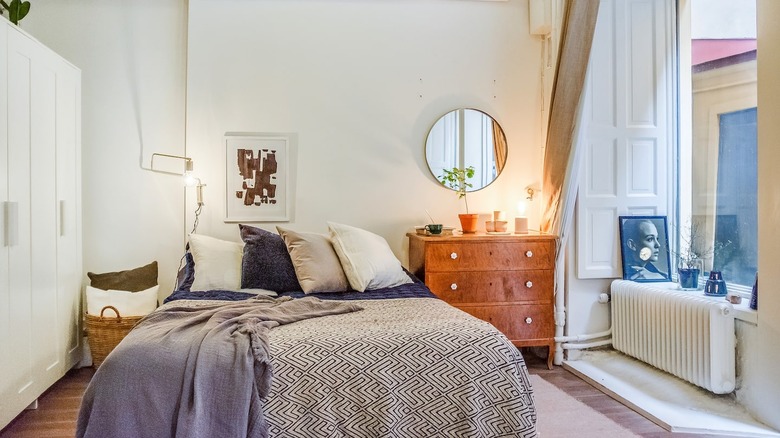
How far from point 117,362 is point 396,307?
1229 millimetres

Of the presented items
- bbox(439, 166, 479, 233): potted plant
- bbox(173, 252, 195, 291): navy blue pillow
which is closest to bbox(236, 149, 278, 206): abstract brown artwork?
bbox(173, 252, 195, 291): navy blue pillow

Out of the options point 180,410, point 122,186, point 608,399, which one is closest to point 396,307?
point 180,410

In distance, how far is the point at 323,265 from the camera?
126 inches

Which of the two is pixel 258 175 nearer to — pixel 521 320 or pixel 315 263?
pixel 315 263

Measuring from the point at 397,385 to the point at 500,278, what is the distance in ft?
5.94

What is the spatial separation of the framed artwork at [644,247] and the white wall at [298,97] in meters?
0.80

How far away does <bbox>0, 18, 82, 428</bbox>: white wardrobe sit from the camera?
9.14 feet

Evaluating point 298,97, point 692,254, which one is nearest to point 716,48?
point 692,254

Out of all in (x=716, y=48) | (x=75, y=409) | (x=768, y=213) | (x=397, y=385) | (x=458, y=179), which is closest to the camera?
(x=397, y=385)

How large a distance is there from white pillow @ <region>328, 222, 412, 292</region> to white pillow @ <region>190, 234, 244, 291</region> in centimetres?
61

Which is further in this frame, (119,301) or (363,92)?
(363,92)

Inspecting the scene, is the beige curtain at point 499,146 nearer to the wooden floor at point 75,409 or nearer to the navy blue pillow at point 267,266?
the wooden floor at point 75,409

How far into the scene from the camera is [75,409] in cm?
307

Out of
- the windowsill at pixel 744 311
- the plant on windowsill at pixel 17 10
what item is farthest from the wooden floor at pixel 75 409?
the plant on windowsill at pixel 17 10
